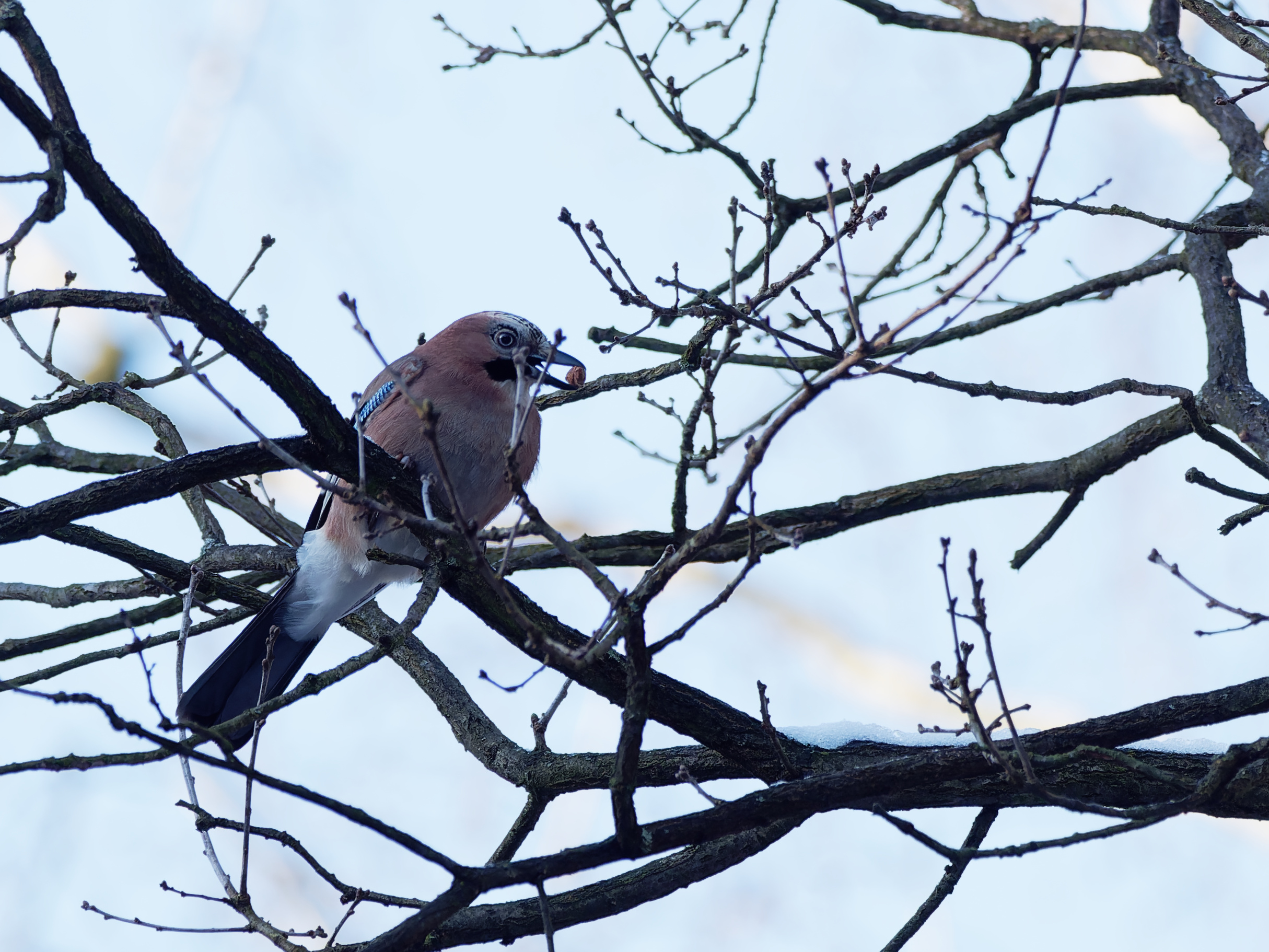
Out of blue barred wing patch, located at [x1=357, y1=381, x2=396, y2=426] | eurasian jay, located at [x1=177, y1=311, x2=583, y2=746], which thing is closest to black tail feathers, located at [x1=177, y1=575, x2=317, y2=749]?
eurasian jay, located at [x1=177, y1=311, x2=583, y2=746]

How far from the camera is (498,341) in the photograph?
4.83 meters

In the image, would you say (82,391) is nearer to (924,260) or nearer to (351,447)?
(351,447)

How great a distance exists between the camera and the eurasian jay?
13.5 ft

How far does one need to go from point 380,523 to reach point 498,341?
1.11 m

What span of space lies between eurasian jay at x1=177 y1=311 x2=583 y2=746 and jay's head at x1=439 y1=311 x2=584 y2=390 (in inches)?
0.7

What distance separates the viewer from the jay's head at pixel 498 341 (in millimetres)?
4680

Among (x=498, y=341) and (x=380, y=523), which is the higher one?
(x=498, y=341)

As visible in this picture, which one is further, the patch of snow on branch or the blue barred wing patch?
the blue barred wing patch

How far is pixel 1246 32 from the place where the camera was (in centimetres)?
357

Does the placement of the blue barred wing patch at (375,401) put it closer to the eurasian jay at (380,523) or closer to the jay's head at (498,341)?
the eurasian jay at (380,523)

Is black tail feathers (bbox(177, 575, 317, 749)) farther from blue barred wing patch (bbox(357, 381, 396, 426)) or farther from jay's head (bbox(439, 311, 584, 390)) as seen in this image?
jay's head (bbox(439, 311, 584, 390))

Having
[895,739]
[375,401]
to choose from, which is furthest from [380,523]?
[895,739]

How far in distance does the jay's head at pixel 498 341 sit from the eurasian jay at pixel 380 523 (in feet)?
0.06

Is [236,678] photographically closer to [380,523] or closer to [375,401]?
[380,523]
